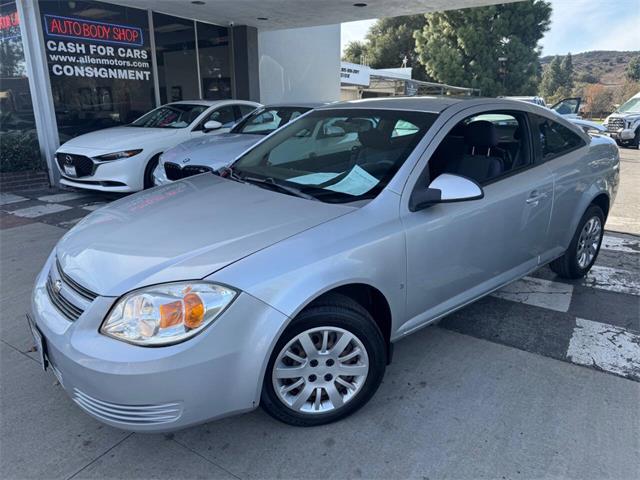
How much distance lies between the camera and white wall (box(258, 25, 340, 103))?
13594mm

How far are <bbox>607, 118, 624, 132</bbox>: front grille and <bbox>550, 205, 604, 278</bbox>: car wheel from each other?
716 inches

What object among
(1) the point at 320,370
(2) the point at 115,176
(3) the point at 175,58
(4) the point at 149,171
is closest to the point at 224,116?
(4) the point at 149,171

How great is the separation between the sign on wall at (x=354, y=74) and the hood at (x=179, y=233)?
859 inches

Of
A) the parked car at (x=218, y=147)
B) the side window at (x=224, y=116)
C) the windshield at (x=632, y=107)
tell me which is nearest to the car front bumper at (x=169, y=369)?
the parked car at (x=218, y=147)

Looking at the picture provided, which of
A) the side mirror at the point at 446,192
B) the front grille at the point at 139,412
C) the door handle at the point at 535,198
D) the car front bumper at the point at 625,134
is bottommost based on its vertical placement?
the car front bumper at the point at 625,134

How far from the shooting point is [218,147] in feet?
20.9

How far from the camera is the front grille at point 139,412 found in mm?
2016

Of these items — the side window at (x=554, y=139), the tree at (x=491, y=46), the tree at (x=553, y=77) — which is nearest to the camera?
the side window at (x=554, y=139)

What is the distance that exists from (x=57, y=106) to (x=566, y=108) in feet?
50.4

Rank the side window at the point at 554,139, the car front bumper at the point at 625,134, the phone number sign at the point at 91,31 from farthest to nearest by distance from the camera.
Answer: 1. the car front bumper at the point at 625,134
2. the phone number sign at the point at 91,31
3. the side window at the point at 554,139

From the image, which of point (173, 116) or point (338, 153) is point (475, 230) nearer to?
point (338, 153)

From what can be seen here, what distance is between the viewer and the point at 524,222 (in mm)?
3369

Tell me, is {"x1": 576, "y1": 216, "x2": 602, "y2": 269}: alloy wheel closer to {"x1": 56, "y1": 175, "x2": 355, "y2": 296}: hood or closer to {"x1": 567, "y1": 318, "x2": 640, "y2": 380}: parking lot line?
{"x1": 567, "y1": 318, "x2": 640, "y2": 380}: parking lot line

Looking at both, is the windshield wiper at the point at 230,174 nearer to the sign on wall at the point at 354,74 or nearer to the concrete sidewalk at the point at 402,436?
the concrete sidewalk at the point at 402,436
